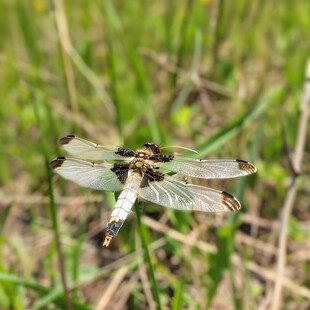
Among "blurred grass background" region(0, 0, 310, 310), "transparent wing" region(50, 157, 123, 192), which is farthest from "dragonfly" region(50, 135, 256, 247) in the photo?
"blurred grass background" region(0, 0, 310, 310)

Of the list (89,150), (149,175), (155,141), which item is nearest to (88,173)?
(89,150)

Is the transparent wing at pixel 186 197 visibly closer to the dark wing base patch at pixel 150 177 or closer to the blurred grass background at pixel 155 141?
the dark wing base patch at pixel 150 177

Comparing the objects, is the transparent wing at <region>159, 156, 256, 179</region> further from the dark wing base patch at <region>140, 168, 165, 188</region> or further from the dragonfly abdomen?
the dragonfly abdomen

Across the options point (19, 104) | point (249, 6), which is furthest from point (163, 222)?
point (249, 6)

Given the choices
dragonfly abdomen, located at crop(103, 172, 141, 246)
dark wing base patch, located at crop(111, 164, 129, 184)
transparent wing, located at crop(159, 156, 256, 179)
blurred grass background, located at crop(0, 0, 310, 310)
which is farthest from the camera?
blurred grass background, located at crop(0, 0, 310, 310)

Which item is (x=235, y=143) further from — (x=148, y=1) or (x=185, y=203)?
(x=148, y=1)
